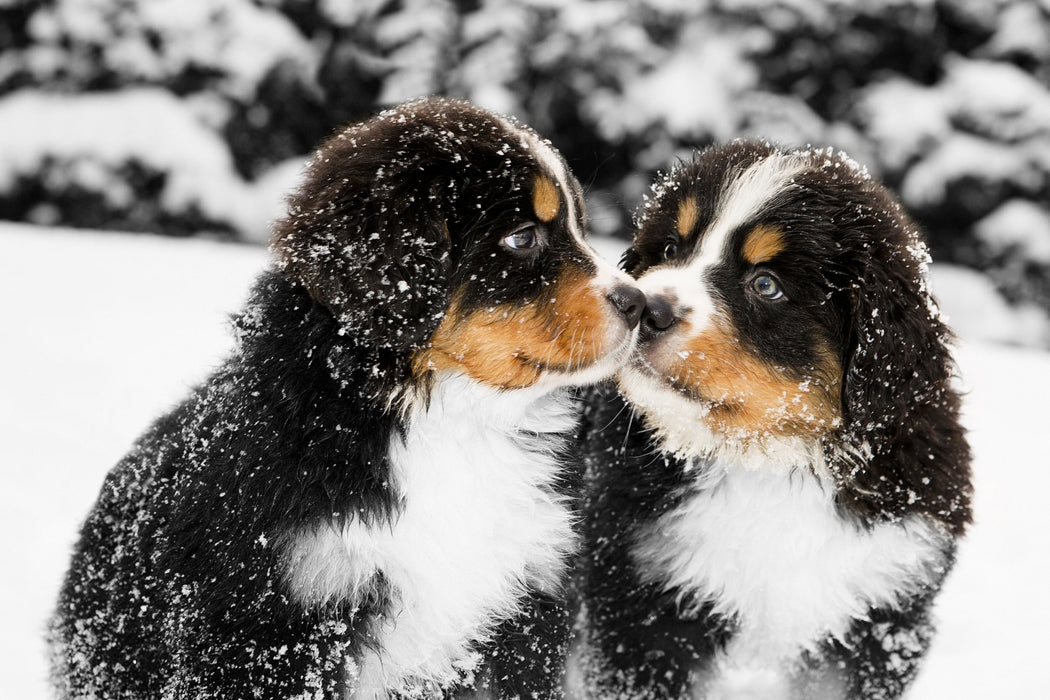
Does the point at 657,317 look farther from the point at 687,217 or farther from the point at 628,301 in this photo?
the point at 687,217

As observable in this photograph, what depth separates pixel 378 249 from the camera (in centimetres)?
237

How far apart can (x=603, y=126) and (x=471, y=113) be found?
21.0ft

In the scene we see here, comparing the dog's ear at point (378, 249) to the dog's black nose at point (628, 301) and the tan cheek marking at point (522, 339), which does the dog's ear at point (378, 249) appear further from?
the dog's black nose at point (628, 301)

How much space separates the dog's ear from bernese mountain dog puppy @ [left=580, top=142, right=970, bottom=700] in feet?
2.10

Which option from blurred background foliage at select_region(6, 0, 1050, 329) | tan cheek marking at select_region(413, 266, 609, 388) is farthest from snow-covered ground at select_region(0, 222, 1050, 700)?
blurred background foliage at select_region(6, 0, 1050, 329)

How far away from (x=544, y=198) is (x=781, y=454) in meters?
0.99

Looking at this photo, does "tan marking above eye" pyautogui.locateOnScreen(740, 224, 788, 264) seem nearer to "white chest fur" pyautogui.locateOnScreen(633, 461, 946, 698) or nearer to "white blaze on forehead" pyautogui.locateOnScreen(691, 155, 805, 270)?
"white blaze on forehead" pyautogui.locateOnScreen(691, 155, 805, 270)

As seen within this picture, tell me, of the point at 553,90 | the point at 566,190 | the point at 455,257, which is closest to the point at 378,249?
the point at 455,257

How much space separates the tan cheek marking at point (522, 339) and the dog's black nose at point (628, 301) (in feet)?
0.13

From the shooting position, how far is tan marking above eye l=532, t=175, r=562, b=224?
2621 mm

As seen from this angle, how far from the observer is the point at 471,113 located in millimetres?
2721

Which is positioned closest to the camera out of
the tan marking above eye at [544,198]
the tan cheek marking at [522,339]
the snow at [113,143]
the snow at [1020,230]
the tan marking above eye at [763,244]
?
the tan cheek marking at [522,339]

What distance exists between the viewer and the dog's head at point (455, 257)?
238cm

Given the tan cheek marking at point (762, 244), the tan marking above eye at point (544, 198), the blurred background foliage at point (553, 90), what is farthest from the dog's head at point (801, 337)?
the blurred background foliage at point (553, 90)
